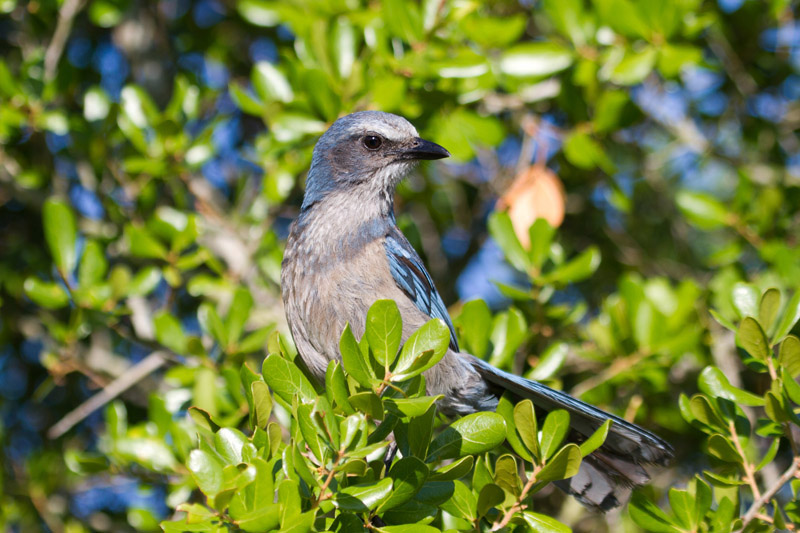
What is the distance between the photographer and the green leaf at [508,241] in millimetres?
3727

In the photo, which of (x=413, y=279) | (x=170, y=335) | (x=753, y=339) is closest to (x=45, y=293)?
(x=170, y=335)

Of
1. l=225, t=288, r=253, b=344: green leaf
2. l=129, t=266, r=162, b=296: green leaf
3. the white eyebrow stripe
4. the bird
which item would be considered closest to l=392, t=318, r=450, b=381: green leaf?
the bird

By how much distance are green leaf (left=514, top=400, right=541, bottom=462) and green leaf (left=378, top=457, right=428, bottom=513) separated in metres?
0.38

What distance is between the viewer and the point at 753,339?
254cm

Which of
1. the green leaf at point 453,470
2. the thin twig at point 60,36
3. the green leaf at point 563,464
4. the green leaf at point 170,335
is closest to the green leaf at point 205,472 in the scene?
the green leaf at point 453,470

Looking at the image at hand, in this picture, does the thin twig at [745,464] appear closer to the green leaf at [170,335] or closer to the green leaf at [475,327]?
the green leaf at [475,327]

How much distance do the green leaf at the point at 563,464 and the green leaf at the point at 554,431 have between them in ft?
0.15

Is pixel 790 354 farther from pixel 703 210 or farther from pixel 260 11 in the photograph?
pixel 260 11

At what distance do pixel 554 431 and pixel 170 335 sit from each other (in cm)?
210

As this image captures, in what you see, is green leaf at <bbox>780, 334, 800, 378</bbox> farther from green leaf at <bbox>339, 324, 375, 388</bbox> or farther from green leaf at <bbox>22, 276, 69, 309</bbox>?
green leaf at <bbox>22, 276, 69, 309</bbox>

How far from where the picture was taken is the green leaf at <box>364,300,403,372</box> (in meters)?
2.23

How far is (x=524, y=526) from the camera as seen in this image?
256cm

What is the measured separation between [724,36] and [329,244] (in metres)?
3.20

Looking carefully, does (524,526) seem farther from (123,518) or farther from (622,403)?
(123,518)
